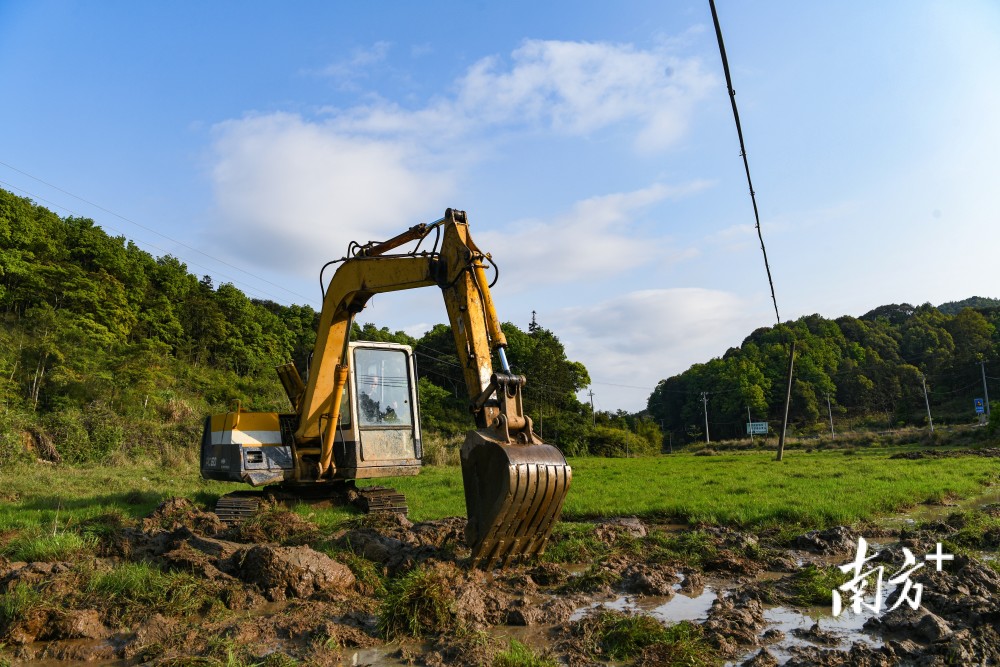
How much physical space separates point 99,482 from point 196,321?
986 inches

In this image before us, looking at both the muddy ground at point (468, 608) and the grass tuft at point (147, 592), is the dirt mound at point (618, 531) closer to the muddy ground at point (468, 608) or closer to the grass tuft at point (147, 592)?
the muddy ground at point (468, 608)

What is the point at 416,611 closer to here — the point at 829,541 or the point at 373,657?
the point at 373,657

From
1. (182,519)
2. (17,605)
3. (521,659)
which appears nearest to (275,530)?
(182,519)

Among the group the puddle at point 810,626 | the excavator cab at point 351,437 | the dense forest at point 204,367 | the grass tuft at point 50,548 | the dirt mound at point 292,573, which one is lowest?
the puddle at point 810,626

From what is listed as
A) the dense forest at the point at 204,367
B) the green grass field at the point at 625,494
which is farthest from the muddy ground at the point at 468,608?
the dense forest at the point at 204,367

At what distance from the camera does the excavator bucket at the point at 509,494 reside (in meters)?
5.70

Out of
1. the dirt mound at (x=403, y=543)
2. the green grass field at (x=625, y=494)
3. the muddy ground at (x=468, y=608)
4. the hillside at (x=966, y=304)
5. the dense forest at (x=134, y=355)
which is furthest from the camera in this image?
the hillside at (x=966, y=304)

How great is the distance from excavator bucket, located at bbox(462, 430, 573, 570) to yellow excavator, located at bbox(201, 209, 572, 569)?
0.03ft

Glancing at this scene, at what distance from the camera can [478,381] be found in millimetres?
6711

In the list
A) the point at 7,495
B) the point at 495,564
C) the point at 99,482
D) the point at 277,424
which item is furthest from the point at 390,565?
the point at 99,482

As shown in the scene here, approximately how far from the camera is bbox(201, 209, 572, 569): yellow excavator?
592cm

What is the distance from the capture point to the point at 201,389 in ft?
99.8

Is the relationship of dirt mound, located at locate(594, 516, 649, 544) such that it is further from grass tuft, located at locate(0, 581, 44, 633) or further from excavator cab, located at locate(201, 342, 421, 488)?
grass tuft, located at locate(0, 581, 44, 633)

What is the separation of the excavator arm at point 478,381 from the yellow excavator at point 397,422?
1cm
